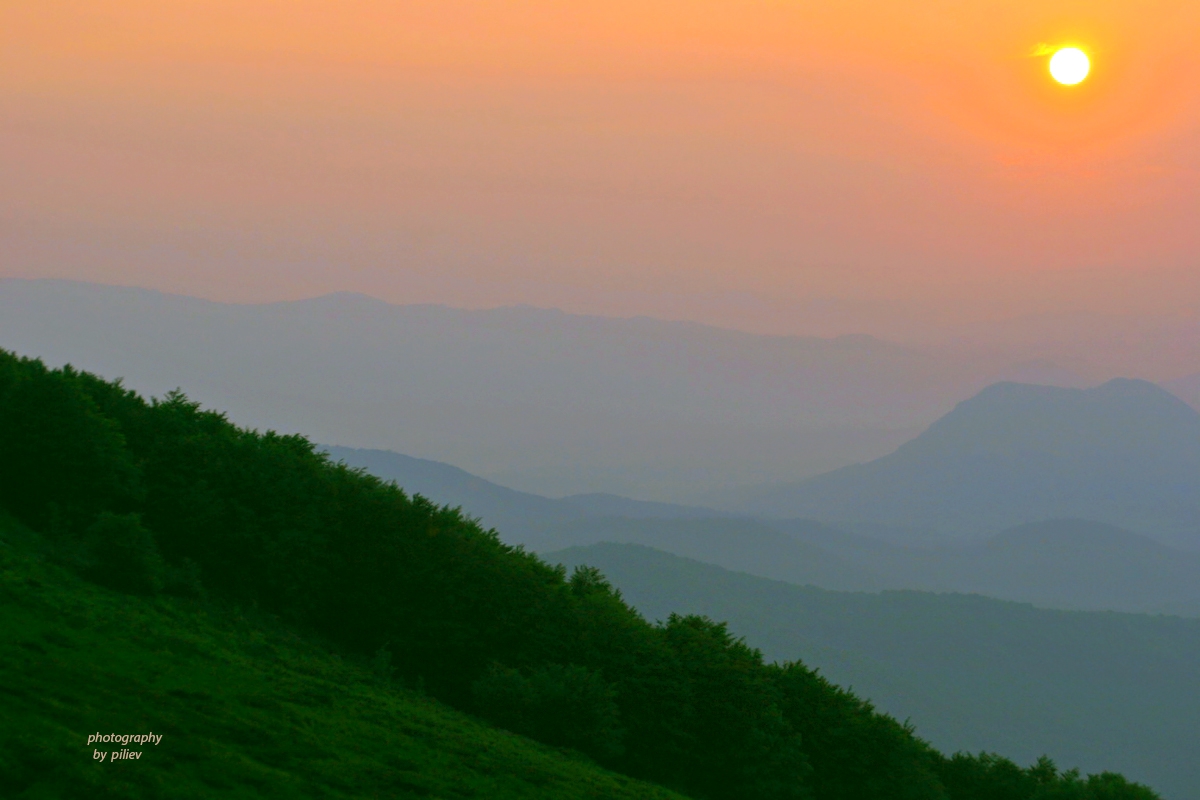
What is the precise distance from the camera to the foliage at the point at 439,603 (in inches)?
2443

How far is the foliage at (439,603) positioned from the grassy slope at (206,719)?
862 cm

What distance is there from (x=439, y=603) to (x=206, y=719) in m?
39.3

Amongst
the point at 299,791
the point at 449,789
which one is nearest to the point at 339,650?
the point at 449,789

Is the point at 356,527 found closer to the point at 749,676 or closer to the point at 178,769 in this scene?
the point at 749,676

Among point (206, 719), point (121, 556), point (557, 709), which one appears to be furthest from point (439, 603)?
point (206, 719)

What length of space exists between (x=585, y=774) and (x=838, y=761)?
32182 mm

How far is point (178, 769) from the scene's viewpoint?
27188mm

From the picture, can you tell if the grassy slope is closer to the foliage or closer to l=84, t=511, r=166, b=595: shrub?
l=84, t=511, r=166, b=595: shrub

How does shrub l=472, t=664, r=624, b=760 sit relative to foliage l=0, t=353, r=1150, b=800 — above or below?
below

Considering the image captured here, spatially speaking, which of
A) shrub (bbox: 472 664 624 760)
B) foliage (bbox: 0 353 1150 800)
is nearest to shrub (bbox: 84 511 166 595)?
foliage (bbox: 0 353 1150 800)

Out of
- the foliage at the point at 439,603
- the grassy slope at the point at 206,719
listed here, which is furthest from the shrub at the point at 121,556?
the foliage at the point at 439,603

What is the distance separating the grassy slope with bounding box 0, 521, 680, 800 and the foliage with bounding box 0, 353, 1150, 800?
28.3 ft

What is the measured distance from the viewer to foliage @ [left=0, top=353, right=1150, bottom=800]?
204 feet

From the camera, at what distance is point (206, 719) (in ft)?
108
